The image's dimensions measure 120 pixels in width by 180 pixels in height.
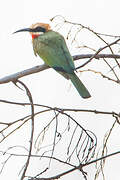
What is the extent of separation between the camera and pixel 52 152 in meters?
1.70

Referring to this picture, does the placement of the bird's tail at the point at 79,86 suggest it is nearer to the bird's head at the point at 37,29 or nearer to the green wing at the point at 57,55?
the green wing at the point at 57,55

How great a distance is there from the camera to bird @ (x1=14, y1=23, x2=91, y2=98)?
8.79ft

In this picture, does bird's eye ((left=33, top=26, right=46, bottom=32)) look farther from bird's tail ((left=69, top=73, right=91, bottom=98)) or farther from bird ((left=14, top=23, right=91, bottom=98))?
bird's tail ((left=69, top=73, right=91, bottom=98))

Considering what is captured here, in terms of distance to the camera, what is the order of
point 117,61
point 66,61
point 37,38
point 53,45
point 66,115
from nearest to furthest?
point 66,115, point 117,61, point 66,61, point 53,45, point 37,38

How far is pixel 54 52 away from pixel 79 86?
486mm

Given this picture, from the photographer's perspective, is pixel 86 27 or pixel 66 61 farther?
→ pixel 66 61

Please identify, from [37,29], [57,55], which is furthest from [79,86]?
[37,29]

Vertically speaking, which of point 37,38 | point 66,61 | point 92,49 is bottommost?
point 92,49

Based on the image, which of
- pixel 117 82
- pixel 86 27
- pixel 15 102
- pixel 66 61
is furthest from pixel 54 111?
pixel 66 61

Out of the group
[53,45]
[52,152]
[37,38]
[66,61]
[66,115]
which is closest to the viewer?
[52,152]

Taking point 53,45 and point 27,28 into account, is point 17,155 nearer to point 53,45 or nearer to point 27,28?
point 53,45

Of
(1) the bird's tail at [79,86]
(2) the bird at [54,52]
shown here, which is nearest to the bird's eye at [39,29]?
(2) the bird at [54,52]

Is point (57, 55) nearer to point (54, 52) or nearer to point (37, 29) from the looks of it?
point (54, 52)

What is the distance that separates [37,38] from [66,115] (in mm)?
1654
